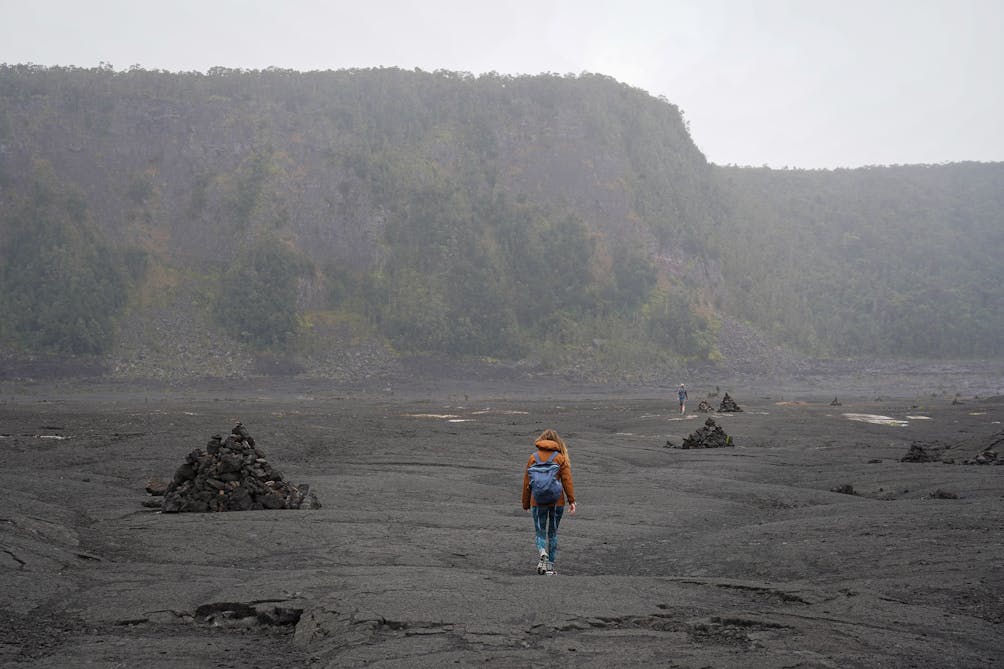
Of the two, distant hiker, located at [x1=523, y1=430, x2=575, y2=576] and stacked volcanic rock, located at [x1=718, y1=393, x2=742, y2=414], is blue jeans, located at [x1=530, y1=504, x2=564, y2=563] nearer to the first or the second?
distant hiker, located at [x1=523, y1=430, x2=575, y2=576]

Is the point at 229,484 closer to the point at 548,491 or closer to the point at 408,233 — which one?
the point at 548,491

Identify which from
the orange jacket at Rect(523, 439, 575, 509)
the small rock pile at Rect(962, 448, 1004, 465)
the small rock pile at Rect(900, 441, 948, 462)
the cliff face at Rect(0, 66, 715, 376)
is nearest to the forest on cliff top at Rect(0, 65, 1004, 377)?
the cliff face at Rect(0, 66, 715, 376)

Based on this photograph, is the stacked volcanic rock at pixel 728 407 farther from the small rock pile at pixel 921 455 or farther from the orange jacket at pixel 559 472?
the orange jacket at pixel 559 472

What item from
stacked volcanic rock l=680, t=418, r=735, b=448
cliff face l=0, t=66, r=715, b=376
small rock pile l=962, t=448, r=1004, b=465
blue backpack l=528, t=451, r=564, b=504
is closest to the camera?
blue backpack l=528, t=451, r=564, b=504

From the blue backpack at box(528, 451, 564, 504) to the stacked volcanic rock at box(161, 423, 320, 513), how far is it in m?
5.82

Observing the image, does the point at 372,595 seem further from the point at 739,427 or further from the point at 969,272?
the point at 969,272

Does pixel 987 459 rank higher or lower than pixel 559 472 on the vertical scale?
lower

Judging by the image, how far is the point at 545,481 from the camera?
10656 mm

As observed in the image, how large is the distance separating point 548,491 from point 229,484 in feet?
21.8

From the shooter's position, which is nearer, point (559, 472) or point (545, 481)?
point (545, 481)

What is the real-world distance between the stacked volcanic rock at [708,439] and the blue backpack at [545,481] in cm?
1758

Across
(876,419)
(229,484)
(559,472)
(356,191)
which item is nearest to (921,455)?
(559,472)

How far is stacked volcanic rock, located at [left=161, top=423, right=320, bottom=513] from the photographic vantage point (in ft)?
48.0

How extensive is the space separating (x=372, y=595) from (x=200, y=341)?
210 ft
